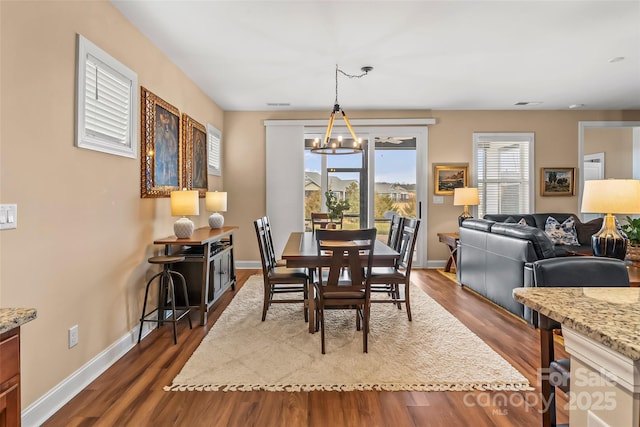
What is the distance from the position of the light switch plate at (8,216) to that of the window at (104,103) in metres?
0.64

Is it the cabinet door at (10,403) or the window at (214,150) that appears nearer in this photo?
the cabinet door at (10,403)

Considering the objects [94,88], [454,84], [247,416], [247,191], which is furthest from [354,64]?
[247,416]

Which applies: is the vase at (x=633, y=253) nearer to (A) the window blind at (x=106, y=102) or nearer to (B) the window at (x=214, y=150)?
(A) the window blind at (x=106, y=102)

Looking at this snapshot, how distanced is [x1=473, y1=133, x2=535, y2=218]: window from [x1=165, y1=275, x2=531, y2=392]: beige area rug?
11.4 feet

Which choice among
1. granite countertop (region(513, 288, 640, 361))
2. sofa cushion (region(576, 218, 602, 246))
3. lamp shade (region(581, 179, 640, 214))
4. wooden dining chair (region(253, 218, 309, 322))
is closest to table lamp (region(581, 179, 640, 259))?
lamp shade (region(581, 179, 640, 214))

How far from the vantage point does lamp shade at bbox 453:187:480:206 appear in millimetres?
5648

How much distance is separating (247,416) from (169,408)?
47 centimetres

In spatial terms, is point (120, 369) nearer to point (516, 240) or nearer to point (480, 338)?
point (480, 338)

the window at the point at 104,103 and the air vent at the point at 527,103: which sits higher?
the air vent at the point at 527,103

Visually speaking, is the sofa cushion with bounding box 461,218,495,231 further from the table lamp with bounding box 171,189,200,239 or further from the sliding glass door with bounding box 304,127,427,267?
the table lamp with bounding box 171,189,200,239

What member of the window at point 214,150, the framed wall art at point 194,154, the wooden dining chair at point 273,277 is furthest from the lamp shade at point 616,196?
the window at point 214,150

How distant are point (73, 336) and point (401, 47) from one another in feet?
12.1

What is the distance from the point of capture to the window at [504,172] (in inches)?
245

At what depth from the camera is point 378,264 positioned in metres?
2.90
